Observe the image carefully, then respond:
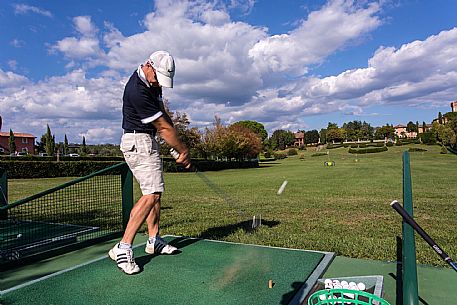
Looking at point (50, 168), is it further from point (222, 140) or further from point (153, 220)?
point (153, 220)

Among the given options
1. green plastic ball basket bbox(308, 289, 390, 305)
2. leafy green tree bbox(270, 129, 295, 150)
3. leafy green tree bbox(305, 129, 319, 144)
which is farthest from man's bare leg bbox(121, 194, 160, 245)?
leafy green tree bbox(305, 129, 319, 144)

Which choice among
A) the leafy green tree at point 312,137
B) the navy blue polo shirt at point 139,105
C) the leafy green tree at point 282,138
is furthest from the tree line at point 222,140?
the leafy green tree at point 312,137

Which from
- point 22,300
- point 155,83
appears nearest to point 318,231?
point 155,83

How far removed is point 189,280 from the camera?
332cm

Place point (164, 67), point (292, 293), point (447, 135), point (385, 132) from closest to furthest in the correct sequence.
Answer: point (292, 293) < point (164, 67) < point (447, 135) < point (385, 132)

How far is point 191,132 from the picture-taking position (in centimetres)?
3856

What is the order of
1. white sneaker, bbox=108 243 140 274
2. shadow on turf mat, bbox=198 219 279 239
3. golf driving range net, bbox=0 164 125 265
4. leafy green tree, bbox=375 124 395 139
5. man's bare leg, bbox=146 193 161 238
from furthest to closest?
leafy green tree, bbox=375 124 395 139 < shadow on turf mat, bbox=198 219 279 239 < man's bare leg, bbox=146 193 161 238 < golf driving range net, bbox=0 164 125 265 < white sneaker, bbox=108 243 140 274

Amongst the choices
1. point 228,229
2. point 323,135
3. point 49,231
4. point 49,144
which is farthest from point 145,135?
point 323,135

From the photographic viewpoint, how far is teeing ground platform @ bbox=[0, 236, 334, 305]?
9.56ft

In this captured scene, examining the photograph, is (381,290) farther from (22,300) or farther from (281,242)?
(22,300)

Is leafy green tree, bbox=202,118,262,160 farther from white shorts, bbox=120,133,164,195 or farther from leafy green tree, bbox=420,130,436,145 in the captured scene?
leafy green tree, bbox=420,130,436,145

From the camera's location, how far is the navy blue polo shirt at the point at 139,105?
3578 millimetres

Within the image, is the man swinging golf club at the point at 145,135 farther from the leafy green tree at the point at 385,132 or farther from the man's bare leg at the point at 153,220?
the leafy green tree at the point at 385,132

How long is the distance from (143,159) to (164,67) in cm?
97
